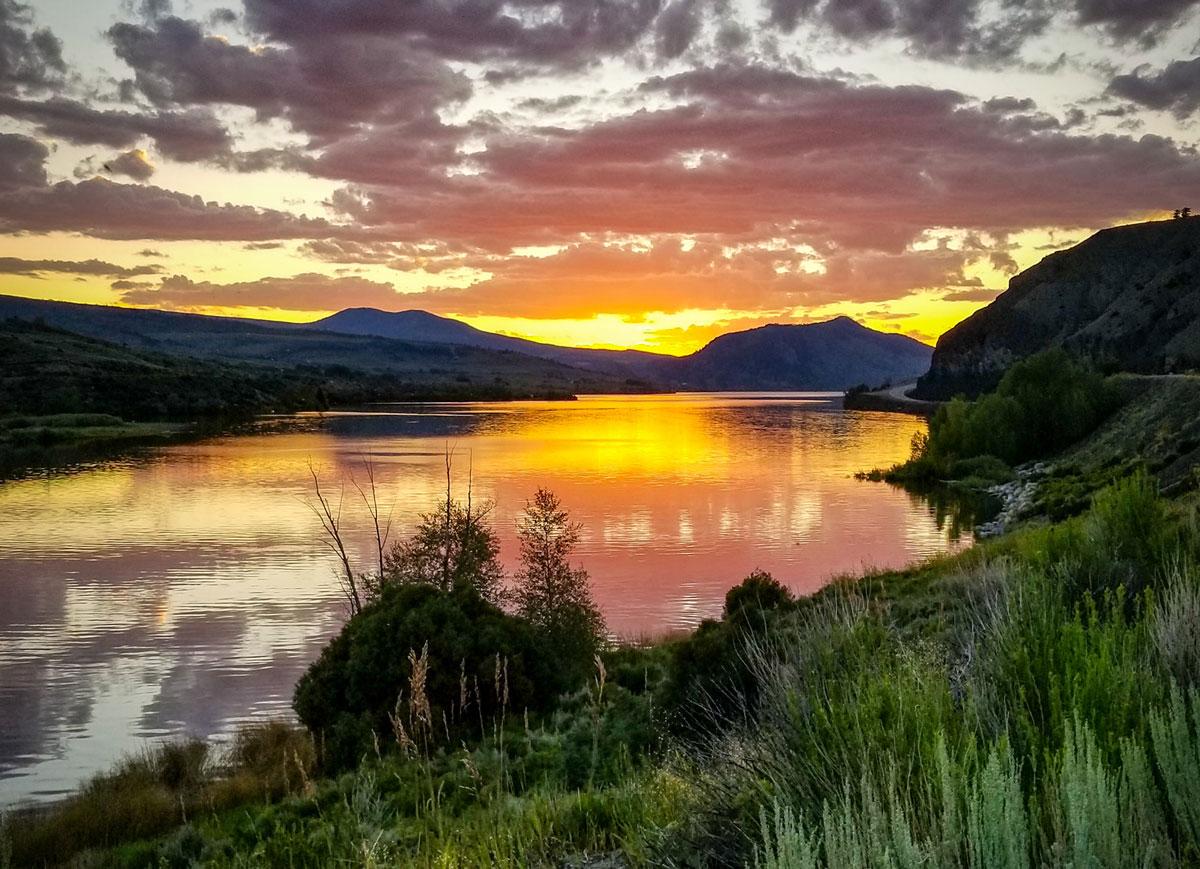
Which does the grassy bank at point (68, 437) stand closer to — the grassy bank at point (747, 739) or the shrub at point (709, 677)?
the grassy bank at point (747, 739)

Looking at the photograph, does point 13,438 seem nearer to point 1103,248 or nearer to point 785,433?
point 785,433

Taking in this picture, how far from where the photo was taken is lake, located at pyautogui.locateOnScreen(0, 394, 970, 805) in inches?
723

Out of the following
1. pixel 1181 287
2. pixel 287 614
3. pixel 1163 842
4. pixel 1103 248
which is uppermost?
pixel 1103 248

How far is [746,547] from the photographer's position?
116ft

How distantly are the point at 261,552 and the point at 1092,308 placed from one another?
134 metres

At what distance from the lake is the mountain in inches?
1949

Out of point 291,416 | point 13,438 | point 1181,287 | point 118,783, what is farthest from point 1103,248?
point 118,783

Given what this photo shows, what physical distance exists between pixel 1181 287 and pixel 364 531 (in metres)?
101

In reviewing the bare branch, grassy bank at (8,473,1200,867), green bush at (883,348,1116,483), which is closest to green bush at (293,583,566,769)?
the bare branch

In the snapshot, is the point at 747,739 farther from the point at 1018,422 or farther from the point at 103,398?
the point at 103,398

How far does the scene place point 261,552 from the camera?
33562mm

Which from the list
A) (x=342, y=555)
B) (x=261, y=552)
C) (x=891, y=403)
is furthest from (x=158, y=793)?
(x=891, y=403)

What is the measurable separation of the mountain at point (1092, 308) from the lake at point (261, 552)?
49.5 m

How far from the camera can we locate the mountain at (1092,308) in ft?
338
